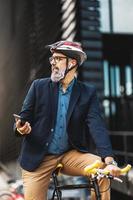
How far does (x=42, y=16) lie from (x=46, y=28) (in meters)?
0.40

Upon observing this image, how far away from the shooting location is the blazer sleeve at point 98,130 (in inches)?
161

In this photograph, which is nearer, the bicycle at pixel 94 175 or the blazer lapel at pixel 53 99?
the bicycle at pixel 94 175

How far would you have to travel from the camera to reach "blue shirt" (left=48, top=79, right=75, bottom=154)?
165 inches

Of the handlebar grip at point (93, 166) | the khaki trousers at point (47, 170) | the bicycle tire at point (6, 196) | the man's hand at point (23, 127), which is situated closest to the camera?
the handlebar grip at point (93, 166)

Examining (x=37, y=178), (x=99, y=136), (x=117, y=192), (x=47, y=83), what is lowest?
(x=117, y=192)

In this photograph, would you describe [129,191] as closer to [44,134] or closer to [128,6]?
[128,6]

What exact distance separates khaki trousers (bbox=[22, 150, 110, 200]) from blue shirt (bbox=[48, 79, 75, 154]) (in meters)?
0.06

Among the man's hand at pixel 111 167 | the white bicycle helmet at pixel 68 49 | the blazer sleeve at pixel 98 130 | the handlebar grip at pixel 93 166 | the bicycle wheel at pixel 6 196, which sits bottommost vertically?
the bicycle wheel at pixel 6 196

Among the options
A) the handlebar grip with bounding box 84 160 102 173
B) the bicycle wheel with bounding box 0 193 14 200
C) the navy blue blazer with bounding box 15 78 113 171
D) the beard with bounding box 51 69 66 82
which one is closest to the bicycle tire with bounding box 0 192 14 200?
the bicycle wheel with bounding box 0 193 14 200

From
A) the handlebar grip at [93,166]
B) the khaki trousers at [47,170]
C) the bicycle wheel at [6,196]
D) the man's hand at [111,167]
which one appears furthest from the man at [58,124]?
the bicycle wheel at [6,196]

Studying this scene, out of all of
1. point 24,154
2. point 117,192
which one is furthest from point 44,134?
point 117,192

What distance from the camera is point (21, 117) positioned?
401 centimetres

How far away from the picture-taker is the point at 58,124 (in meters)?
4.20

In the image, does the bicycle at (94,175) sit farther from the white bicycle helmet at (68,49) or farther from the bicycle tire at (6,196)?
the bicycle tire at (6,196)
